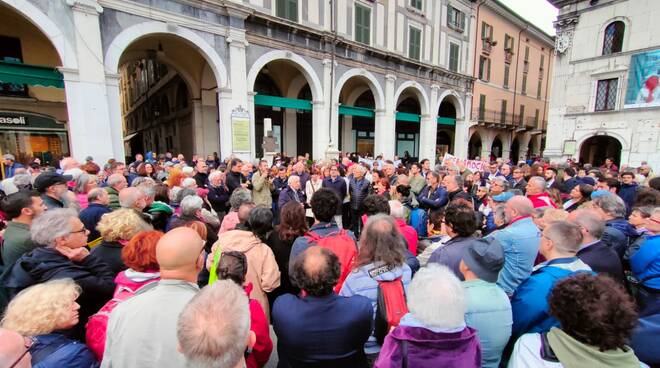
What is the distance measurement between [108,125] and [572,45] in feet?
75.9

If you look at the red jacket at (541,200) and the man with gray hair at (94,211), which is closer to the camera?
the man with gray hair at (94,211)

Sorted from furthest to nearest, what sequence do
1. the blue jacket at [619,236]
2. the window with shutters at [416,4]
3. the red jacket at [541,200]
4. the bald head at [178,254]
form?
1. the window with shutters at [416,4]
2. the red jacket at [541,200]
3. the blue jacket at [619,236]
4. the bald head at [178,254]

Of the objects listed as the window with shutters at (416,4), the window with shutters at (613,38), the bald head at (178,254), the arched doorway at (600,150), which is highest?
the window with shutters at (416,4)

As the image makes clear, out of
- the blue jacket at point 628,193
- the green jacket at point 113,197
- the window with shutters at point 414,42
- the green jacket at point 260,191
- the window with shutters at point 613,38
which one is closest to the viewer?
the green jacket at point 113,197

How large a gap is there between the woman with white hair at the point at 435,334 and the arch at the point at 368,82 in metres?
14.4

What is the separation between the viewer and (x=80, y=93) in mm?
8516

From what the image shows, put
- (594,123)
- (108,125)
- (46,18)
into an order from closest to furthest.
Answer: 1. (46,18)
2. (108,125)
3. (594,123)

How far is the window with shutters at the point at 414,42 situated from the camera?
1830cm

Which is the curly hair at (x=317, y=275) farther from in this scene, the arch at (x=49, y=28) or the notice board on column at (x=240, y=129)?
the notice board on column at (x=240, y=129)

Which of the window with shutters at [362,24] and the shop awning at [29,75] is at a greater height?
the window with shutters at [362,24]

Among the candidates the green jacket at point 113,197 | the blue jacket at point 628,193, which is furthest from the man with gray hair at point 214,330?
the blue jacket at point 628,193

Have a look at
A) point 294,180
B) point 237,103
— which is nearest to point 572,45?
point 237,103

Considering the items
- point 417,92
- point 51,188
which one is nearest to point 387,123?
point 417,92

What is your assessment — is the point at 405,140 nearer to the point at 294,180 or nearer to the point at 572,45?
the point at 572,45
